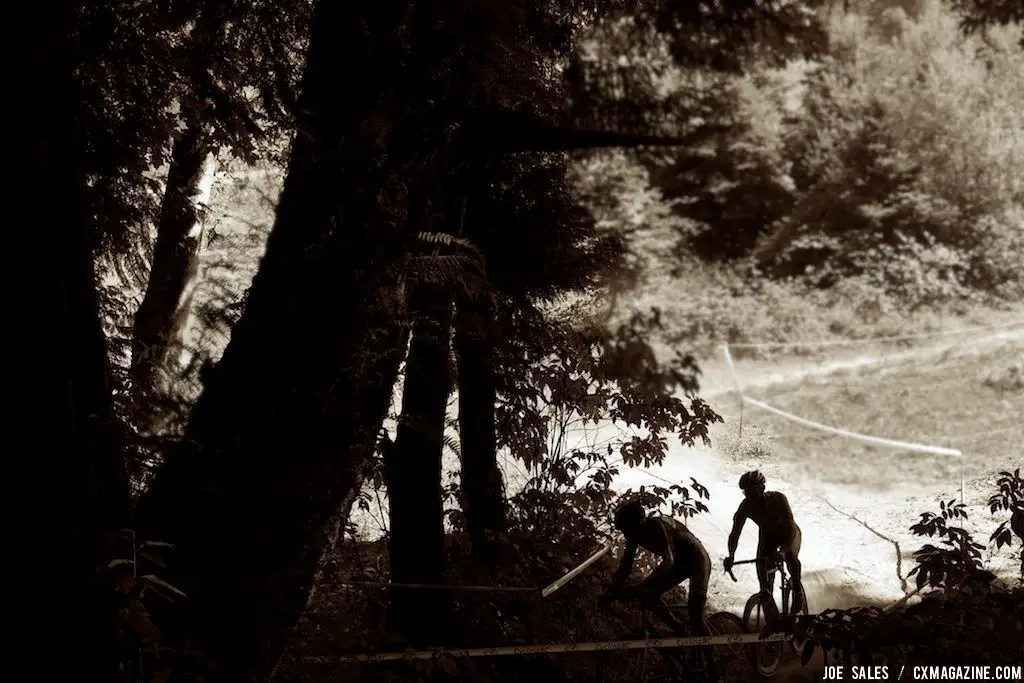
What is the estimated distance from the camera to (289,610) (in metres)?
2.47

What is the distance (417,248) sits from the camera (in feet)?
9.11

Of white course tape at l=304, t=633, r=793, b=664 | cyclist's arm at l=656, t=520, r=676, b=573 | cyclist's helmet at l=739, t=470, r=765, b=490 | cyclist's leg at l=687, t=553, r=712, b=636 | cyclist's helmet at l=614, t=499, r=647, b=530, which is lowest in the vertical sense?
white course tape at l=304, t=633, r=793, b=664

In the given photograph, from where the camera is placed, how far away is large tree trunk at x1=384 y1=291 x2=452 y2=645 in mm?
5307

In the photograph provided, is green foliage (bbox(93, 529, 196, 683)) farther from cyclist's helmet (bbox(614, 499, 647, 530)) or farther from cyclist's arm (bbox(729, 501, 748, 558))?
cyclist's arm (bbox(729, 501, 748, 558))

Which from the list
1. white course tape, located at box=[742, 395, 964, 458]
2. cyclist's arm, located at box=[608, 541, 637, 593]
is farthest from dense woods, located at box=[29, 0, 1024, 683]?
white course tape, located at box=[742, 395, 964, 458]

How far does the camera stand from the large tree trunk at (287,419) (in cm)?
232

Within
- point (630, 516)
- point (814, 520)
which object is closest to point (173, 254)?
point (630, 516)

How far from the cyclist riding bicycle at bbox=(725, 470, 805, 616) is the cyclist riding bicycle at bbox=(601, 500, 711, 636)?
86cm

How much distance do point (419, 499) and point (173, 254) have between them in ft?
13.5

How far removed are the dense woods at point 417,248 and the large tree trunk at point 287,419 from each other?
1 centimetres

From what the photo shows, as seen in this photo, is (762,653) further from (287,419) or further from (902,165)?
(287,419)

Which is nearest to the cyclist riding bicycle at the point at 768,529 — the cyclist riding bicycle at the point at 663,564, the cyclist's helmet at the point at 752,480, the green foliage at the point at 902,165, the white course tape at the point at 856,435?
the cyclist's helmet at the point at 752,480

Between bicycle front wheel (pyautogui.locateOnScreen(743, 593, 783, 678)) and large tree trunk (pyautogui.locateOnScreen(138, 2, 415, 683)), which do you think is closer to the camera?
large tree trunk (pyautogui.locateOnScreen(138, 2, 415, 683))

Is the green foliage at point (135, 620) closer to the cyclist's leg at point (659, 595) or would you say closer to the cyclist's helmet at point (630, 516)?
the cyclist's helmet at point (630, 516)
